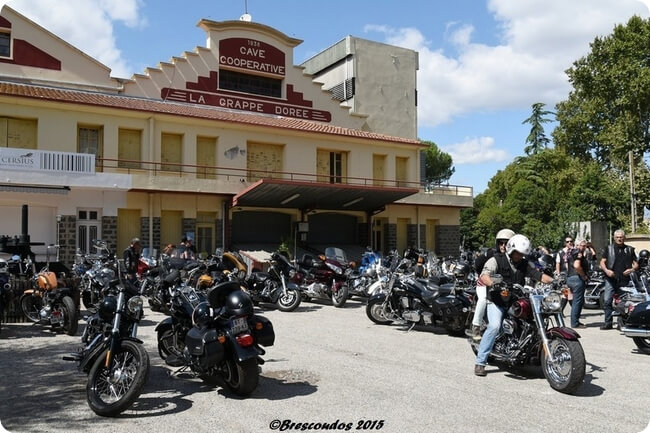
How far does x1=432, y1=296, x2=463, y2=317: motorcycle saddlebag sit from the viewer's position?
30.8ft

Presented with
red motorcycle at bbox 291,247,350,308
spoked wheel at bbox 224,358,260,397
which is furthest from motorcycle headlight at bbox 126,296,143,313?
red motorcycle at bbox 291,247,350,308

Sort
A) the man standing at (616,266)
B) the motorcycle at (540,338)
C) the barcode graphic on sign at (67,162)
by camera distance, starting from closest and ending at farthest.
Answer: the motorcycle at (540,338), the man standing at (616,266), the barcode graphic on sign at (67,162)

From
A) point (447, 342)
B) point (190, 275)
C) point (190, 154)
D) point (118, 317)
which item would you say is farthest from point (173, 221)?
point (118, 317)

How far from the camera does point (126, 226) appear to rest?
75.9 ft

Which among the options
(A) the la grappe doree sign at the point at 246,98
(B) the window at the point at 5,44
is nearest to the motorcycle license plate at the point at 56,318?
(B) the window at the point at 5,44

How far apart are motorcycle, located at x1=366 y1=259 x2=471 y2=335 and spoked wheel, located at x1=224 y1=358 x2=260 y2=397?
466 cm

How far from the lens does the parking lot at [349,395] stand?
4941mm

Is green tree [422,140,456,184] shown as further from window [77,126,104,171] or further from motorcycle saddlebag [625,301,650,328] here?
motorcycle saddlebag [625,301,650,328]

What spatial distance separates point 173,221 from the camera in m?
24.2

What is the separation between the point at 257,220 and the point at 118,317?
67.8 feet

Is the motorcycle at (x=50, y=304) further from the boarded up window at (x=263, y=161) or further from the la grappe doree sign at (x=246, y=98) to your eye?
the la grappe doree sign at (x=246, y=98)

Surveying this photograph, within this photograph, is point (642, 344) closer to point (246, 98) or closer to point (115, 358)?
point (115, 358)

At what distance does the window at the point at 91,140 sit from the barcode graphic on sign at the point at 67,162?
1.34m

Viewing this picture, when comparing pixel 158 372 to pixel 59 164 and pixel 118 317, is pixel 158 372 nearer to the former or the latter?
pixel 118 317
